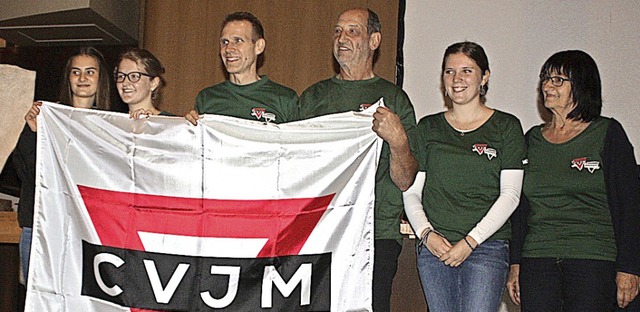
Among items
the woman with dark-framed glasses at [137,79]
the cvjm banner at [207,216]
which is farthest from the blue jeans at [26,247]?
the woman with dark-framed glasses at [137,79]

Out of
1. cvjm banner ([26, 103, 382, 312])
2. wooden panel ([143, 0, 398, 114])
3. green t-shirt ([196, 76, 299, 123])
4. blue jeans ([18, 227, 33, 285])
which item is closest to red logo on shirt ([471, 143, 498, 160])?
cvjm banner ([26, 103, 382, 312])

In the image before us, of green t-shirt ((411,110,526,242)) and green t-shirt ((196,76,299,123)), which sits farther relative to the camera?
green t-shirt ((196,76,299,123))

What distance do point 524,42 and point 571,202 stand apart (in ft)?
6.51

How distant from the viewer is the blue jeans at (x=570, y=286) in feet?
9.36

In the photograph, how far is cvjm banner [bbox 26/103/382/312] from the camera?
2.79 m

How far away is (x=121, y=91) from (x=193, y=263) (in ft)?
2.62

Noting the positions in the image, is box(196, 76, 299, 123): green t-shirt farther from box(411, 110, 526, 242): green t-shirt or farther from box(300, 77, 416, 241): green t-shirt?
box(411, 110, 526, 242): green t-shirt

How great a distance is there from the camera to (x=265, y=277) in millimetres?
2803

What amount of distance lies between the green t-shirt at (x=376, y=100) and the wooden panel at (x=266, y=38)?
1.90 meters

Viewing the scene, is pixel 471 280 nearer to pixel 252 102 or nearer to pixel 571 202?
pixel 571 202

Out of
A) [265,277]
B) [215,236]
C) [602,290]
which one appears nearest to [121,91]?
[215,236]

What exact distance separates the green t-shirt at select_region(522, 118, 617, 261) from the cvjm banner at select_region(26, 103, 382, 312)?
63 cm

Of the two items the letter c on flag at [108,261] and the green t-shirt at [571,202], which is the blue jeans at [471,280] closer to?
the green t-shirt at [571,202]

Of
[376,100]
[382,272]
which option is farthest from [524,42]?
[382,272]
